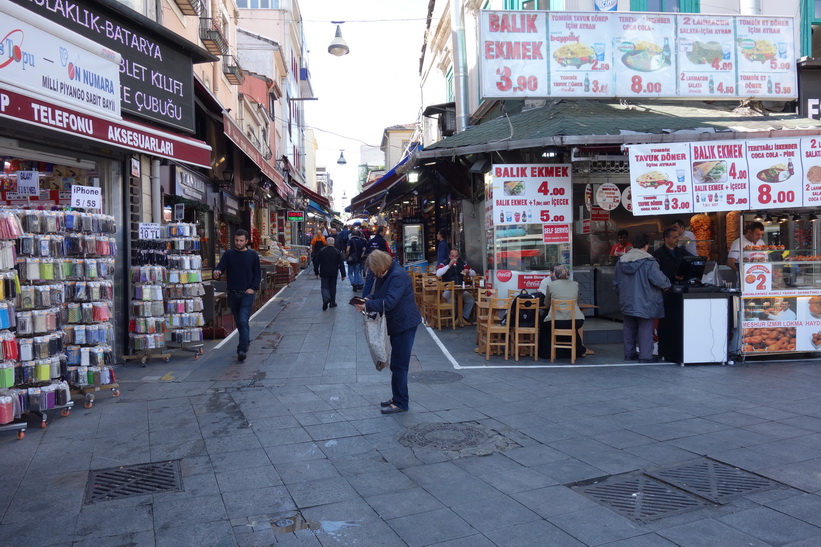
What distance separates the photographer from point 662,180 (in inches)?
317

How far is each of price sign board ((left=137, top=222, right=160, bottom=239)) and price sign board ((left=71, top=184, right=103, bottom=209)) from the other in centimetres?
146

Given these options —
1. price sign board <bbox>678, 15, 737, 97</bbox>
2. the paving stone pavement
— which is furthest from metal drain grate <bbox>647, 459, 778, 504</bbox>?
price sign board <bbox>678, 15, 737, 97</bbox>

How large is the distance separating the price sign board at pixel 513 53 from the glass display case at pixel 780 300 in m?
4.69

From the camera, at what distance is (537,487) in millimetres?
4059

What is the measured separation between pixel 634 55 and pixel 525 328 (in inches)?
229

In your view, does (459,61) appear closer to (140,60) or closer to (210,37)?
(210,37)

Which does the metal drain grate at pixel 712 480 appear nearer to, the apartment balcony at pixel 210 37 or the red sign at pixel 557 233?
the red sign at pixel 557 233

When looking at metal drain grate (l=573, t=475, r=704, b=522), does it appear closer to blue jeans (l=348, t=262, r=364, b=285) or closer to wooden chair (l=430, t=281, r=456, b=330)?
wooden chair (l=430, t=281, r=456, b=330)

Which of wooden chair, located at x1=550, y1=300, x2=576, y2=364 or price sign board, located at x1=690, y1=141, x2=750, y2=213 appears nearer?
price sign board, located at x1=690, y1=141, x2=750, y2=213

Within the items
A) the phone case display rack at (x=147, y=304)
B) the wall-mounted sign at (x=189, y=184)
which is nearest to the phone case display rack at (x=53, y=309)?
the phone case display rack at (x=147, y=304)

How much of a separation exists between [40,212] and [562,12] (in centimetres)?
887

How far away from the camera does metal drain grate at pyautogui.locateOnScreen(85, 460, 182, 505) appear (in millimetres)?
4102

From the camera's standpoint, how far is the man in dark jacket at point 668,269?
8148 millimetres

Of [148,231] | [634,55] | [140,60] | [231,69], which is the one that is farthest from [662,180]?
[231,69]
